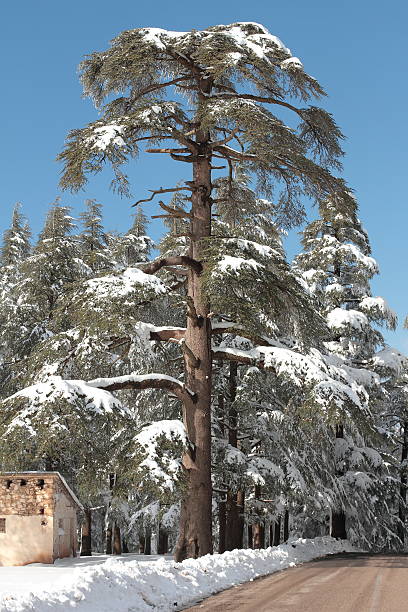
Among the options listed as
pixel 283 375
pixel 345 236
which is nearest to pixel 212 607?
pixel 283 375

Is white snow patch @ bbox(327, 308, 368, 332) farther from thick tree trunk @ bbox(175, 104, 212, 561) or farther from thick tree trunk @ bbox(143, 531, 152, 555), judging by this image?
thick tree trunk @ bbox(143, 531, 152, 555)

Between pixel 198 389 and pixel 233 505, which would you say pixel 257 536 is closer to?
pixel 233 505

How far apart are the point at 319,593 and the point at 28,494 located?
1630 cm

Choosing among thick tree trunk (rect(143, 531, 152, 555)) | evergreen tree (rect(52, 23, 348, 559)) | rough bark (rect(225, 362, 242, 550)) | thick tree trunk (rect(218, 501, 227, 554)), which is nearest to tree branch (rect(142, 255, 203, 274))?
evergreen tree (rect(52, 23, 348, 559))

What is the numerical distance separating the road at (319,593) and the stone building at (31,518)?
12.0 metres

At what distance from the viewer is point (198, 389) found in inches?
636

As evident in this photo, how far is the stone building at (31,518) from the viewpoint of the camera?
80.0 ft

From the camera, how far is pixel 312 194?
17406 mm

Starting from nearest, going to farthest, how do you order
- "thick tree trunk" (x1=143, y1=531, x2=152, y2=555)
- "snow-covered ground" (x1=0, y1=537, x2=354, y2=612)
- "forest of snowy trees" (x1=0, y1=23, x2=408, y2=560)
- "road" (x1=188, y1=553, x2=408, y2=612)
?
"snow-covered ground" (x1=0, y1=537, x2=354, y2=612) < "road" (x1=188, y1=553, x2=408, y2=612) < "forest of snowy trees" (x1=0, y1=23, x2=408, y2=560) < "thick tree trunk" (x1=143, y1=531, x2=152, y2=555)

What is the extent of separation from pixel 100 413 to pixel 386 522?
20059mm

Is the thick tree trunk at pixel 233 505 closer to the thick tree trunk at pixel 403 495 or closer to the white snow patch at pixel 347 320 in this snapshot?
the white snow patch at pixel 347 320

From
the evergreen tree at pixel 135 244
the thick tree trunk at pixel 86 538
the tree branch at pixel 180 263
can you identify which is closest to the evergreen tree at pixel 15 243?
the evergreen tree at pixel 135 244

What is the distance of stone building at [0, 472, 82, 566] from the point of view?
24375 millimetres

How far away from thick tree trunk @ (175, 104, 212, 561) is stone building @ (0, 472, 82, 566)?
10.5m
